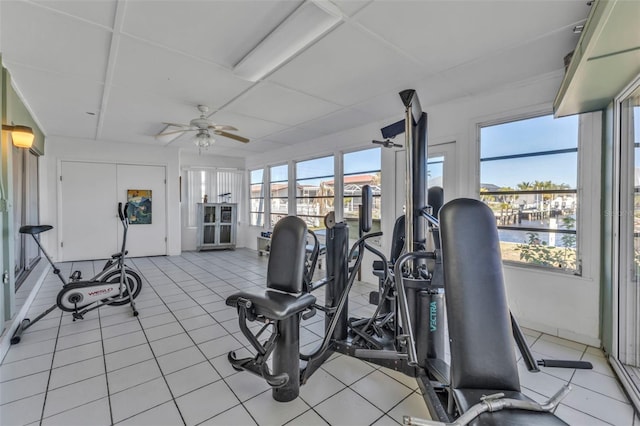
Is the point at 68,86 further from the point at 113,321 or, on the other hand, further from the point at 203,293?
the point at 203,293

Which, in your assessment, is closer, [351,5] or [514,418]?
[514,418]

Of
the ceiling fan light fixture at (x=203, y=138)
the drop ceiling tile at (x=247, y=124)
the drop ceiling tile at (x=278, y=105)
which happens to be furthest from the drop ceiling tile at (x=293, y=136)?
the ceiling fan light fixture at (x=203, y=138)

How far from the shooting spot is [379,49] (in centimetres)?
249

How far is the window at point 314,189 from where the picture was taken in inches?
225

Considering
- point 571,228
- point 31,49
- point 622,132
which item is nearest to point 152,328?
point 31,49

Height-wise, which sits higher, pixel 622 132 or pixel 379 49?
pixel 379 49

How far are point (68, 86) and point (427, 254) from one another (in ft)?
13.7

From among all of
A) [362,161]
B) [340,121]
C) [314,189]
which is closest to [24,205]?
[314,189]

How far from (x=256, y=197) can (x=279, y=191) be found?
125 cm

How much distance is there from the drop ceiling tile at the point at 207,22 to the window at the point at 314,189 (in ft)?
11.1

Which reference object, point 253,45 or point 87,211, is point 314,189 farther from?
point 87,211

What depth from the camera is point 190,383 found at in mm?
2127

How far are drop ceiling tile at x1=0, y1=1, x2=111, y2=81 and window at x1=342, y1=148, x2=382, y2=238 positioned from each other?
142 inches

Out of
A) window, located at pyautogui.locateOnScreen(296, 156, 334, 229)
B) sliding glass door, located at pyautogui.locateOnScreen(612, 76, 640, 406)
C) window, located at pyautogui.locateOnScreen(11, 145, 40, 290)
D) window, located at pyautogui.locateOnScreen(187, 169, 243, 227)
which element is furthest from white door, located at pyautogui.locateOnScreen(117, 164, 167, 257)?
sliding glass door, located at pyautogui.locateOnScreen(612, 76, 640, 406)
